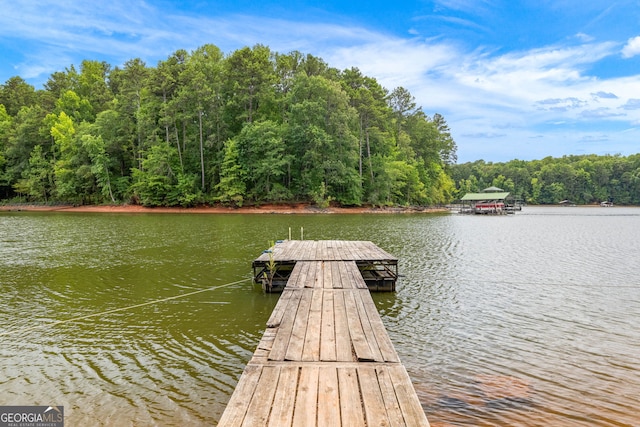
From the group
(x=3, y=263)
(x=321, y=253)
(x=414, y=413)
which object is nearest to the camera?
(x=414, y=413)

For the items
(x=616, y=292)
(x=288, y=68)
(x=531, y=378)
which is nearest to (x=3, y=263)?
(x=531, y=378)

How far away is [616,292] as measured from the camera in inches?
409

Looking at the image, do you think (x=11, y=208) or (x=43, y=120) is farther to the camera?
(x=43, y=120)

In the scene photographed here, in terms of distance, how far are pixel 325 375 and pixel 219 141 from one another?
49.6 meters

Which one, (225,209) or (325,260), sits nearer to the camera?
(325,260)

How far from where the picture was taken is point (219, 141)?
5016 centimetres

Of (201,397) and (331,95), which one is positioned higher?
(331,95)

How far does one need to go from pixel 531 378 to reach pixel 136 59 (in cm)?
6290

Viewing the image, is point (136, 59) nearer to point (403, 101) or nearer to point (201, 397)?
point (403, 101)

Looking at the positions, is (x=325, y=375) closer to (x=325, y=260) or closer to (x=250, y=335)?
Result: (x=250, y=335)

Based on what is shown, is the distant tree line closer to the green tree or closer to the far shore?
the far shore

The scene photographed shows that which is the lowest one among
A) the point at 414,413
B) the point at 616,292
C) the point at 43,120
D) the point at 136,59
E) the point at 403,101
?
the point at 616,292

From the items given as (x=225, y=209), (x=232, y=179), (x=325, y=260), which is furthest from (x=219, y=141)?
(x=325, y=260)

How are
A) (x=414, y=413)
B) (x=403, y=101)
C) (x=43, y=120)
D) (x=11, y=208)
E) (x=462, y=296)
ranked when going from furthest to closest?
(x=403, y=101) → (x=43, y=120) → (x=11, y=208) → (x=462, y=296) → (x=414, y=413)
